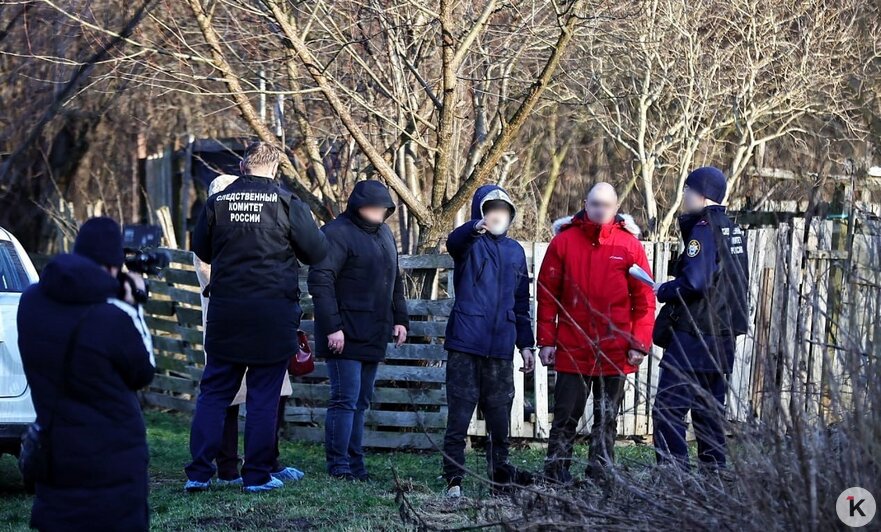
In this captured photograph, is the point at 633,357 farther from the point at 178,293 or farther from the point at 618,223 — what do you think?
the point at 178,293

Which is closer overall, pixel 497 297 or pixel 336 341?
pixel 497 297

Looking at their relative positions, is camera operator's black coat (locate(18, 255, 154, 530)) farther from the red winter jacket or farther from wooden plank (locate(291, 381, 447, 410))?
wooden plank (locate(291, 381, 447, 410))

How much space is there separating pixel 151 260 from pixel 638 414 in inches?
201

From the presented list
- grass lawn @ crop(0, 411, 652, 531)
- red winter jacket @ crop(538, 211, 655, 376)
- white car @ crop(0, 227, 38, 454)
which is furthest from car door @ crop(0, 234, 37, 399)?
red winter jacket @ crop(538, 211, 655, 376)

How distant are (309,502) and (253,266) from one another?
1434 mm

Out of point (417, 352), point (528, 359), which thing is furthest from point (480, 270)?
point (417, 352)

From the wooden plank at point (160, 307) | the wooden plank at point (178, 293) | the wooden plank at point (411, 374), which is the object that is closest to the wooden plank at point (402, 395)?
the wooden plank at point (411, 374)

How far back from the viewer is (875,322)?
401 centimetres

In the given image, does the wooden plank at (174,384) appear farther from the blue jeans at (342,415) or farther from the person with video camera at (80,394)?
the person with video camera at (80,394)

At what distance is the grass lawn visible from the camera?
229 inches

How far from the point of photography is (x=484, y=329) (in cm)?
668

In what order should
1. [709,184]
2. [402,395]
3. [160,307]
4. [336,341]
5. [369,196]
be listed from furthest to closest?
1. [160,307]
2. [402,395]
3. [369,196]
4. [336,341]
5. [709,184]

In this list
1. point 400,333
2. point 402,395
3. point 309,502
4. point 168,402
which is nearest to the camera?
point 309,502

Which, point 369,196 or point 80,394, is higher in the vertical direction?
point 369,196
